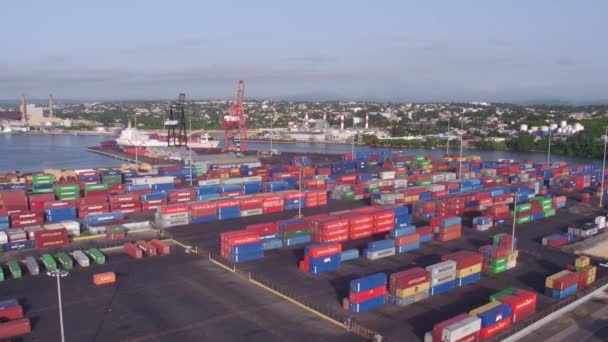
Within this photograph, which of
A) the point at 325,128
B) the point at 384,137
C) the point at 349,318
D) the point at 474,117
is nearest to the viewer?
the point at 349,318

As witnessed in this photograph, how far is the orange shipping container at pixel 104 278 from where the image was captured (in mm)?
19978

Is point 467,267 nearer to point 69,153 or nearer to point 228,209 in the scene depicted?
point 228,209

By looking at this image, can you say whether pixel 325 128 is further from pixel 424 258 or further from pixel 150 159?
pixel 424 258

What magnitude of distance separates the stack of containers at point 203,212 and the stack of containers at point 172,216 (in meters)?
0.33

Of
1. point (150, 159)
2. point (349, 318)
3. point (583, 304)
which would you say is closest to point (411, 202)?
point (583, 304)

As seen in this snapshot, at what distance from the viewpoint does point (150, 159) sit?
2557 inches

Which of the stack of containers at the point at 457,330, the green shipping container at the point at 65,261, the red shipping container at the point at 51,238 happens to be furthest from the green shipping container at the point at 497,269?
the red shipping container at the point at 51,238

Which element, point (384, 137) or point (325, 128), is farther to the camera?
point (325, 128)

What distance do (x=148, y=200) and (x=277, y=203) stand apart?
8.70 m

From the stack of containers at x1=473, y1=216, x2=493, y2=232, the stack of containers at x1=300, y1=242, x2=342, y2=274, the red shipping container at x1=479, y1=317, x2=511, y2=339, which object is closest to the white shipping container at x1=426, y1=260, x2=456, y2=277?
the red shipping container at x1=479, y1=317, x2=511, y2=339

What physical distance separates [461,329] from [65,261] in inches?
655

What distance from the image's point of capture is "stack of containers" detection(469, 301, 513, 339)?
15.7m

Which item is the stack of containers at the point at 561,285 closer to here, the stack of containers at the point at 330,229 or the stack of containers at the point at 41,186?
the stack of containers at the point at 330,229

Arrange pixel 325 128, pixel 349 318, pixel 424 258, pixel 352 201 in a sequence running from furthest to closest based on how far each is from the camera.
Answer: pixel 325 128, pixel 352 201, pixel 424 258, pixel 349 318
